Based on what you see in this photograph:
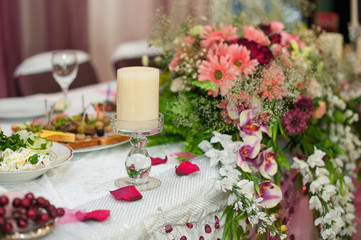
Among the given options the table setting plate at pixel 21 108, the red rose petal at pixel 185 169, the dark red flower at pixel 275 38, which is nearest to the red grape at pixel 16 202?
the red rose petal at pixel 185 169

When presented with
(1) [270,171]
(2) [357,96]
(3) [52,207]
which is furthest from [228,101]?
(2) [357,96]

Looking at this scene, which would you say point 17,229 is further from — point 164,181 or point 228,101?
point 228,101

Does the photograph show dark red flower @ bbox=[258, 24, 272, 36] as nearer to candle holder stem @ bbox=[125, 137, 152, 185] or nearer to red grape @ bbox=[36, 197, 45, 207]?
candle holder stem @ bbox=[125, 137, 152, 185]

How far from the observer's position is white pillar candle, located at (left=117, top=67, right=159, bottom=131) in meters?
0.98

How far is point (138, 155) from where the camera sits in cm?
104

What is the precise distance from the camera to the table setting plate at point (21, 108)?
1.55 metres

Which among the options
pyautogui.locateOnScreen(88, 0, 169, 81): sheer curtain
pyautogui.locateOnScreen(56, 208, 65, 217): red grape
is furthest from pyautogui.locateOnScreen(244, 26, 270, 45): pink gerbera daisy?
pyautogui.locateOnScreen(88, 0, 169, 81): sheer curtain

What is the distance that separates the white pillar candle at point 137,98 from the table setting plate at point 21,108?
2.22 feet

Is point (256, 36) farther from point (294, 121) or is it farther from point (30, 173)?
point (30, 173)

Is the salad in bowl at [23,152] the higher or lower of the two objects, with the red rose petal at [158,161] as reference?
higher

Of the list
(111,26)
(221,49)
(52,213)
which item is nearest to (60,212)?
(52,213)

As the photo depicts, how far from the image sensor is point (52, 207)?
32.8 inches

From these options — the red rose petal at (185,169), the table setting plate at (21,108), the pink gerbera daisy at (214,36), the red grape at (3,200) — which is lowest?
the table setting plate at (21,108)

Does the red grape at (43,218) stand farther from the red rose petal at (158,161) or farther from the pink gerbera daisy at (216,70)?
the pink gerbera daisy at (216,70)
